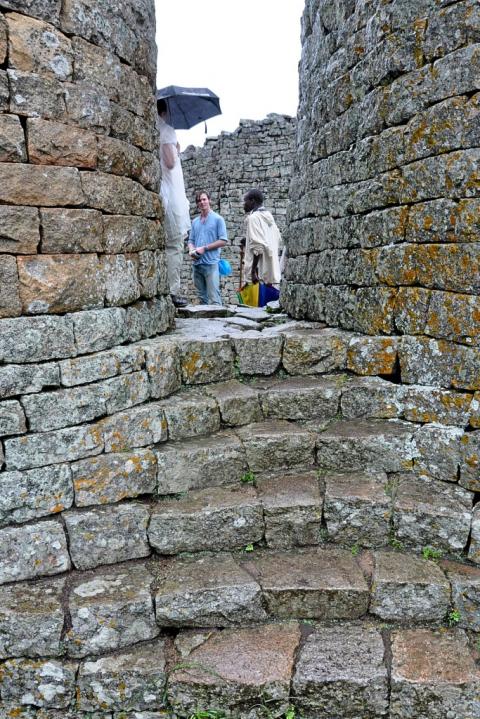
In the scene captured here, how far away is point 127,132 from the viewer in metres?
3.59

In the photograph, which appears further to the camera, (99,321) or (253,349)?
(253,349)

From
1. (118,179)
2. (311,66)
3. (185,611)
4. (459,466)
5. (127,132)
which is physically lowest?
(185,611)

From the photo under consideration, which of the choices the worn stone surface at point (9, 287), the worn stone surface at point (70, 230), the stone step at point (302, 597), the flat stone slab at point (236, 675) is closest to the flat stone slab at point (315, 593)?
the stone step at point (302, 597)

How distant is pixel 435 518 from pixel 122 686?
1788 mm

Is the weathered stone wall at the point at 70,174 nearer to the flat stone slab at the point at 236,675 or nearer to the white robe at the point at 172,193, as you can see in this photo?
the white robe at the point at 172,193

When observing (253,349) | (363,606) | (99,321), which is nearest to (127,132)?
(99,321)

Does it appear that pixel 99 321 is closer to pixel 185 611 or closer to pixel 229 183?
pixel 185 611

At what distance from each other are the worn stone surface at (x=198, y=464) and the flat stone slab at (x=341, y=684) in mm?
1102

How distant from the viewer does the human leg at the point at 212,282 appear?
7.58m

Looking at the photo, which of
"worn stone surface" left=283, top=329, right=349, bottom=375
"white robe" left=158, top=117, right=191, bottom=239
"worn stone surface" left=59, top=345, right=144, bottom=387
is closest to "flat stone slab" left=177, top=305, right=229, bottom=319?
"white robe" left=158, top=117, right=191, bottom=239

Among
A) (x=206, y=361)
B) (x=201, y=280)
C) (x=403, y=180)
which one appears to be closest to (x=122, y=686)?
(x=206, y=361)

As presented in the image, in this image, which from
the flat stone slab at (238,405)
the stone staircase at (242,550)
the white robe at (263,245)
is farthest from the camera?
the white robe at (263,245)

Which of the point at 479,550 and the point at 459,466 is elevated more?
the point at 459,466

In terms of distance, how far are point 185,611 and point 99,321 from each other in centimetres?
161
